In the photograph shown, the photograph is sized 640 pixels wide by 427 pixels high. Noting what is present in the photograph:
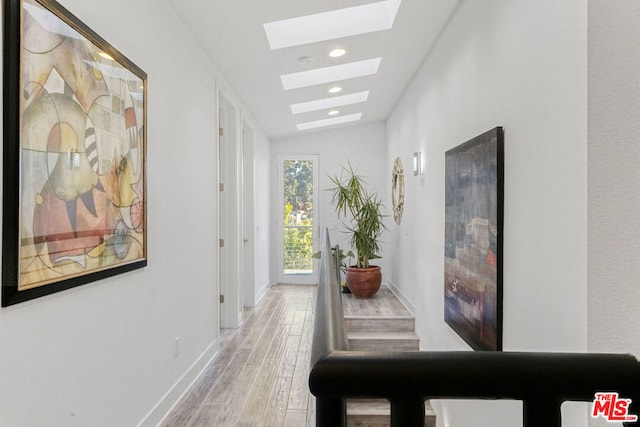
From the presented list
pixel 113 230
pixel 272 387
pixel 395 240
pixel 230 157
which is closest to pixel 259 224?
pixel 230 157

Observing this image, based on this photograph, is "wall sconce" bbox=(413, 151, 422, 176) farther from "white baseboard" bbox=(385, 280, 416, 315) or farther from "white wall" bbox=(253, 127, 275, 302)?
"white wall" bbox=(253, 127, 275, 302)

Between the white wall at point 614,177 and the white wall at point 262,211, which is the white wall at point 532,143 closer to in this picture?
the white wall at point 614,177

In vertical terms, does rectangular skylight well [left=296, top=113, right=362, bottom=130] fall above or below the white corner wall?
above

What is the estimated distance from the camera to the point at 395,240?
19.3ft

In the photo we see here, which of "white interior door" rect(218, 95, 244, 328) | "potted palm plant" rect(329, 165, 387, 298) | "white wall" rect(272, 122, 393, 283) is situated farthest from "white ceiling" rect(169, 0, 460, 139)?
"white wall" rect(272, 122, 393, 283)

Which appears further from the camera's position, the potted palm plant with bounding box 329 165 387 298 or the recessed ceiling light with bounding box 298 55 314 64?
the potted palm plant with bounding box 329 165 387 298

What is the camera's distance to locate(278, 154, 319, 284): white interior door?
23.6ft

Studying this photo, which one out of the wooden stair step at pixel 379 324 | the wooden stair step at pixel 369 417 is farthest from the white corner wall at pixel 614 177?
the wooden stair step at pixel 379 324

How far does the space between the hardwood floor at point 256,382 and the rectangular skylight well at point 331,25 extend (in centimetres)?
262

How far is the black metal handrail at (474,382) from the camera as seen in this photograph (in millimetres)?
435

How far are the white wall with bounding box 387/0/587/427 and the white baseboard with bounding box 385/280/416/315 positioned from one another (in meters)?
1.39

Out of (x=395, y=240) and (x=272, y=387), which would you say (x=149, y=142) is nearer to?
(x=272, y=387)

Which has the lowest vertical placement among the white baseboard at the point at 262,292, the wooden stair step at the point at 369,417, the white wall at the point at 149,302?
the wooden stair step at the point at 369,417

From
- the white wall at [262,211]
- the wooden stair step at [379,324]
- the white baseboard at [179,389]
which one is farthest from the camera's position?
the white wall at [262,211]
